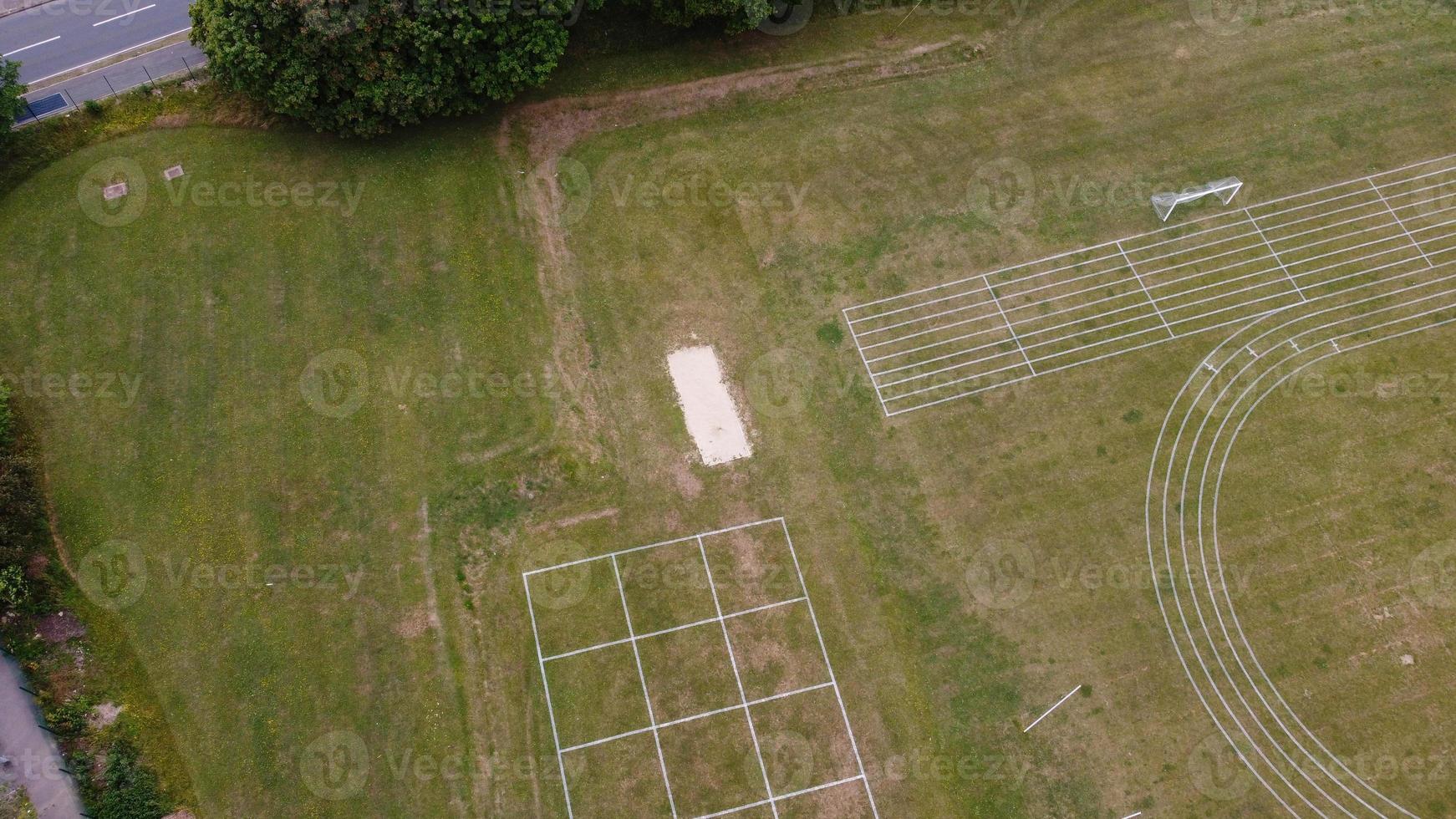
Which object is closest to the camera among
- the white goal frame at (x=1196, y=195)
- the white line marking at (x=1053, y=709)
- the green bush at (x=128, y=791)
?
the green bush at (x=128, y=791)

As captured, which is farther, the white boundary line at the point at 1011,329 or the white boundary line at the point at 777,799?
the white boundary line at the point at 1011,329

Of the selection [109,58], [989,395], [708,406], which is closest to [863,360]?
[989,395]

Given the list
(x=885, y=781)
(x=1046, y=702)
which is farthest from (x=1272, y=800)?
(x=885, y=781)

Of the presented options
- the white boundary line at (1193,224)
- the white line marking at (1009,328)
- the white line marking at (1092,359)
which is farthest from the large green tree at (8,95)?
the white line marking at (1009,328)

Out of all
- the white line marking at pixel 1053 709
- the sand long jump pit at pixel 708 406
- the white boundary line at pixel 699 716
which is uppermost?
the sand long jump pit at pixel 708 406

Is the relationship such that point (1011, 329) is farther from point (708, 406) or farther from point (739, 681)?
point (739, 681)

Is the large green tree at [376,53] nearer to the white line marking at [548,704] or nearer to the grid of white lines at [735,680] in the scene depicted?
the grid of white lines at [735,680]

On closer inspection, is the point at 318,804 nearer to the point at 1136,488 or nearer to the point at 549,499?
the point at 549,499
